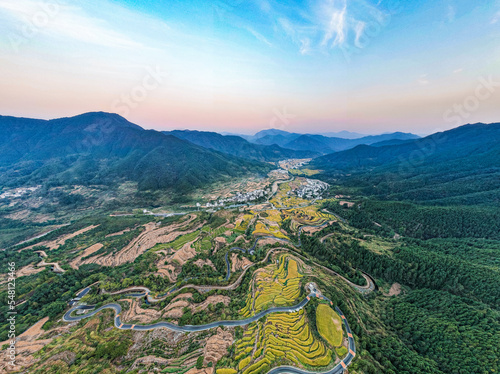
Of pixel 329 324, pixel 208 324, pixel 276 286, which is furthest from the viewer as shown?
pixel 276 286

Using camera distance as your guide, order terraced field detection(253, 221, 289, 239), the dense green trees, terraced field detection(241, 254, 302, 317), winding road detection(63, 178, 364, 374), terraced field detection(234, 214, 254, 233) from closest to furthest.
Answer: winding road detection(63, 178, 364, 374), terraced field detection(241, 254, 302, 317), the dense green trees, terraced field detection(253, 221, 289, 239), terraced field detection(234, 214, 254, 233)

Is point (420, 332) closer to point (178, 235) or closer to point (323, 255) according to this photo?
point (323, 255)

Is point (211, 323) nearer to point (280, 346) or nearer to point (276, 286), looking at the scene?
point (280, 346)

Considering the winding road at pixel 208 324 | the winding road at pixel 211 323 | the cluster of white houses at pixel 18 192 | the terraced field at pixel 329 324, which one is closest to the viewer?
the winding road at pixel 208 324

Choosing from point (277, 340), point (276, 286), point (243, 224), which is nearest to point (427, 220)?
point (276, 286)

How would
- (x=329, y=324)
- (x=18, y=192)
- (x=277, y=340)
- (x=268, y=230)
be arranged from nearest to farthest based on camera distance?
1. (x=277, y=340)
2. (x=329, y=324)
3. (x=268, y=230)
4. (x=18, y=192)

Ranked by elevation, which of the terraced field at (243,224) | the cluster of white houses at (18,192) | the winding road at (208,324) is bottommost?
the winding road at (208,324)

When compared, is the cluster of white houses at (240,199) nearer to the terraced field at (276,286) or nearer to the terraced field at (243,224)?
the terraced field at (243,224)

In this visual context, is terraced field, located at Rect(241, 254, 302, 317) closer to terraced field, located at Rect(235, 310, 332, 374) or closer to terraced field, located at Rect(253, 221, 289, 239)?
terraced field, located at Rect(235, 310, 332, 374)

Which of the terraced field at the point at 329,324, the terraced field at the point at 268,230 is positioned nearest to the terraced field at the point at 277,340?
the terraced field at the point at 329,324

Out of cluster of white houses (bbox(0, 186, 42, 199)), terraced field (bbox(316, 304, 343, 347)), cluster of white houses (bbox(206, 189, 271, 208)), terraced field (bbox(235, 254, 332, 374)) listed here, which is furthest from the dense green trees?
cluster of white houses (bbox(0, 186, 42, 199))

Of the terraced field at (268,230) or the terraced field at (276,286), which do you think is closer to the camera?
the terraced field at (276,286)
